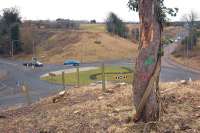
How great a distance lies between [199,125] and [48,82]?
141 feet

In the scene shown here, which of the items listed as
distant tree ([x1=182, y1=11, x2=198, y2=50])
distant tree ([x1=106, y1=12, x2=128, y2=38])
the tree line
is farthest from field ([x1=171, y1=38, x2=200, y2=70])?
the tree line

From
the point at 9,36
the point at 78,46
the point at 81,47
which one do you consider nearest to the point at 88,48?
the point at 81,47

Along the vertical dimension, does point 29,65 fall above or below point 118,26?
below

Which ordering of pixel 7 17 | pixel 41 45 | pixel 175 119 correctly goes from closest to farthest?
pixel 175 119, pixel 7 17, pixel 41 45

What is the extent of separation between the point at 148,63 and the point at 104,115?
2258 mm

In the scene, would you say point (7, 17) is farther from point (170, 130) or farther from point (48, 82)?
point (170, 130)

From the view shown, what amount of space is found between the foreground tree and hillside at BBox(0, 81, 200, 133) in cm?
40

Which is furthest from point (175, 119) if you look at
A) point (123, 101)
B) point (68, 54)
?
point (68, 54)

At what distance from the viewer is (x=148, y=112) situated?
10398mm

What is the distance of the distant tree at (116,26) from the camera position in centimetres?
10694

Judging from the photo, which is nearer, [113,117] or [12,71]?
[113,117]

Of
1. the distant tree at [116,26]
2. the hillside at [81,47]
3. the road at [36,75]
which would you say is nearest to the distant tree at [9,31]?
the hillside at [81,47]

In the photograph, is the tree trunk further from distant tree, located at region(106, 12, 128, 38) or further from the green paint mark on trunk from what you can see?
distant tree, located at region(106, 12, 128, 38)

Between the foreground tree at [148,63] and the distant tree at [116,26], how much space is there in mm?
96070
